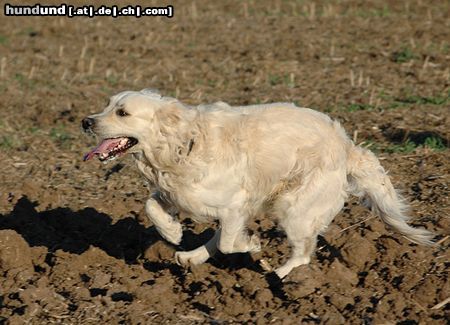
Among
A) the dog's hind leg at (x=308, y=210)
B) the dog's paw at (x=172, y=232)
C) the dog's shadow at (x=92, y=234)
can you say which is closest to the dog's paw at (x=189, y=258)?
the dog's paw at (x=172, y=232)

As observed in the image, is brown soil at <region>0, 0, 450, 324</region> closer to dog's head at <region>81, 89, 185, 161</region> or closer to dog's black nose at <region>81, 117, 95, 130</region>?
dog's head at <region>81, 89, 185, 161</region>

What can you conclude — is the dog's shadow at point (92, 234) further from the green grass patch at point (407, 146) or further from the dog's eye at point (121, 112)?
the green grass patch at point (407, 146)

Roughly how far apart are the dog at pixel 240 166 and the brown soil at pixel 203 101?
337 mm

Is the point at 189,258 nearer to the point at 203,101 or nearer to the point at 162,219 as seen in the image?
the point at 162,219

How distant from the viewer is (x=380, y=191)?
728 centimetres

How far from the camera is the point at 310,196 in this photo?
22.9 ft

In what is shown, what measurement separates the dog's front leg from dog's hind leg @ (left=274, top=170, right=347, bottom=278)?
87 centimetres

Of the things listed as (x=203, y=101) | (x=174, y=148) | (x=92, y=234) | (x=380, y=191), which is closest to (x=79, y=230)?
(x=92, y=234)

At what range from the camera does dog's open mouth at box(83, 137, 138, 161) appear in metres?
6.61

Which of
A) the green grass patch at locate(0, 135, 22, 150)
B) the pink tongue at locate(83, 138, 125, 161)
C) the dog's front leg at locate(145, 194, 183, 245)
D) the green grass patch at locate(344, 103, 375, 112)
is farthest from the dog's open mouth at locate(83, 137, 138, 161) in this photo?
the green grass patch at locate(344, 103, 375, 112)

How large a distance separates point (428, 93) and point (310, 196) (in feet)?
21.3

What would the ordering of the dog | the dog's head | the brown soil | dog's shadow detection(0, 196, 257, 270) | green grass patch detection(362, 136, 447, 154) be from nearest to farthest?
the brown soil, the dog's head, the dog, dog's shadow detection(0, 196, 257, 270), green grass patch detection(362, 136, 447, 154)

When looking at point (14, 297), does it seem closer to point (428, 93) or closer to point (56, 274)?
point (56, 274)

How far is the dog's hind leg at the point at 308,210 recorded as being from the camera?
22.9ft
